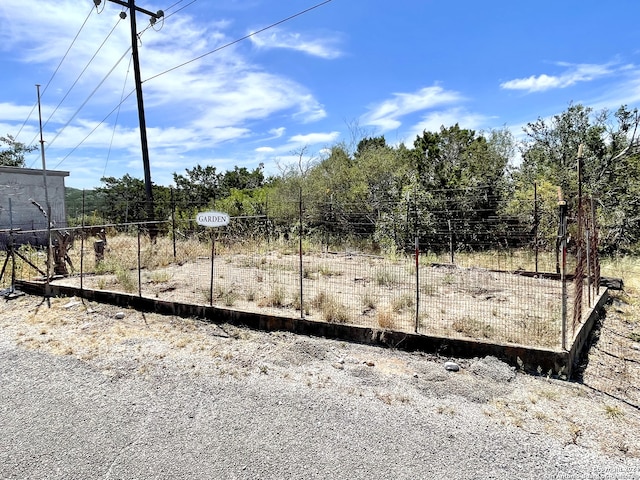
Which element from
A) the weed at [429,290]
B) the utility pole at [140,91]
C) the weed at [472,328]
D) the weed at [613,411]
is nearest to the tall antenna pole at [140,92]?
the utility pole at [140,91]

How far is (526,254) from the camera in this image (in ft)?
35.0

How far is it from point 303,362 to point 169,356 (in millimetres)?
1607

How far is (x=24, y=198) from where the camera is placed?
46.9ft

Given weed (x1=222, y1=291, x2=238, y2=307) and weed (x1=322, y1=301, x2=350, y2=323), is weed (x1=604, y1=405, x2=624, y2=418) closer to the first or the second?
weed (x1=322, y1=301, x2=350, y2=323)

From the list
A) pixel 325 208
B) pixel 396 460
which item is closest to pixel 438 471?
pixel 396 460

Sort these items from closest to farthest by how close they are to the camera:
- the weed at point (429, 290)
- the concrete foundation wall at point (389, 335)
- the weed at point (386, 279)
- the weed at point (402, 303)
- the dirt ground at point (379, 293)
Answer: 1. the concrete foundation wall at point (389, 335)
2. the dirt ground at point (379, 293)
3. the weed at point (402, 303)
4. the weed at point (429, 290)
5. the weed at point (386, 279)

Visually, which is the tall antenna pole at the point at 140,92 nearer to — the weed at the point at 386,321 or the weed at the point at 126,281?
the weed at the point at 126,281

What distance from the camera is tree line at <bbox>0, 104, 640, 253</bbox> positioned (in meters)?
11.6

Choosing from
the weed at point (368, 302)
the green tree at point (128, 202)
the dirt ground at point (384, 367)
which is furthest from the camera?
the green tree at point (128, 202)

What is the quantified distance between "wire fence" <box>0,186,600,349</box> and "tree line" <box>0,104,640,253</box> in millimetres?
130

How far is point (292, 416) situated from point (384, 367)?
4.50 feet

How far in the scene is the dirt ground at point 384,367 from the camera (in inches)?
132

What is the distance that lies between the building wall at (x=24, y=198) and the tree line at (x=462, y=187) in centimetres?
203

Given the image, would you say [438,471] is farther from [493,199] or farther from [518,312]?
[493,199]
